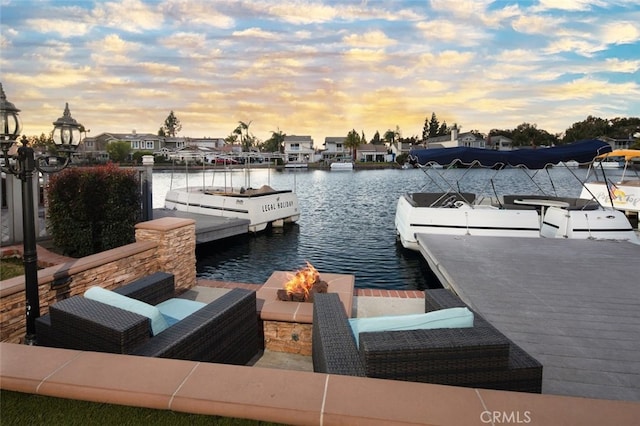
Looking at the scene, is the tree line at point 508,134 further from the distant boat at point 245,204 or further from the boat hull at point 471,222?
the boat hull at point 471,222

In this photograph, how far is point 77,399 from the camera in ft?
7.33

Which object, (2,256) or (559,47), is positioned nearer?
(2,256)

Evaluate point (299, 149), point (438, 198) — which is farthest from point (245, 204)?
point (299, 149)

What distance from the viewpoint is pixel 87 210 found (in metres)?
7.14

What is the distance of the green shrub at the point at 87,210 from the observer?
7.04 metres

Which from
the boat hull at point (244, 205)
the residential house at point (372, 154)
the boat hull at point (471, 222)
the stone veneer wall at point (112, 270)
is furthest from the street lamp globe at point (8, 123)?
the residential house at point (372, 154)

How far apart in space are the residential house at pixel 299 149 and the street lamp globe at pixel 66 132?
83366 millimetres

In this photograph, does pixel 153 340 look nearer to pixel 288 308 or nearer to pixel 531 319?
pixel 288 308

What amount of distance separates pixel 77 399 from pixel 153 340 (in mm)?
730

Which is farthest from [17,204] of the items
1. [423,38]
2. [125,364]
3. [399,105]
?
[399,105]

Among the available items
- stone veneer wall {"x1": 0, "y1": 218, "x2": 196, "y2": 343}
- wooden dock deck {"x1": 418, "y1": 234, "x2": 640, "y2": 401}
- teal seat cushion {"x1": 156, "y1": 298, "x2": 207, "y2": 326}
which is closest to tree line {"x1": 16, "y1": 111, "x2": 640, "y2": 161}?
wooden dock deck {"x1": 418, "y1": 234, "x2": 640, "y2": 401}

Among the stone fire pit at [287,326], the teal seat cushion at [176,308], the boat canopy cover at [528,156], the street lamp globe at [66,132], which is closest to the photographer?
the teal seat cushion at [176,308]

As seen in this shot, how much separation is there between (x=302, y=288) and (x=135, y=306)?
2.06m

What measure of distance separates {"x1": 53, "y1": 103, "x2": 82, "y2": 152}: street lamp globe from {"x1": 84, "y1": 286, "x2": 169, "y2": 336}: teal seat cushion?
6.98ft
